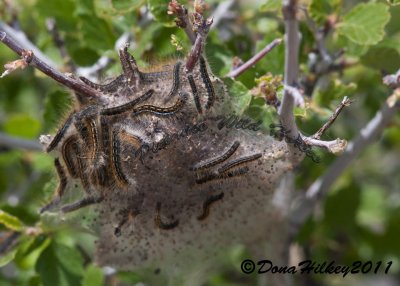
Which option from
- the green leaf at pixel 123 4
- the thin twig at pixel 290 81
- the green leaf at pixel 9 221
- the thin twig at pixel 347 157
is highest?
the green leaf at pixel 123 4

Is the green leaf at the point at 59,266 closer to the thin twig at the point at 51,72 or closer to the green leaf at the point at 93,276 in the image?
the green leaf at the point at 93,276

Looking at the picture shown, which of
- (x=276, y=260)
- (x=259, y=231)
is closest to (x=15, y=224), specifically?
(x=259, y=231)

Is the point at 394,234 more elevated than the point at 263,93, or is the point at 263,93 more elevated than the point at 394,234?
the point at 394,234

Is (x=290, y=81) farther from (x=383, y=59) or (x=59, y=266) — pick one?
(x=59, y=266)

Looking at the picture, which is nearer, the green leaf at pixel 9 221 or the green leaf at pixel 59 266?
the green leaf at pixel 9 221

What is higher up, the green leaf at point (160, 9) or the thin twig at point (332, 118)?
the green leaf at point (160, 9)

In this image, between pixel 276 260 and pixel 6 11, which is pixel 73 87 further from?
pixel 276 260

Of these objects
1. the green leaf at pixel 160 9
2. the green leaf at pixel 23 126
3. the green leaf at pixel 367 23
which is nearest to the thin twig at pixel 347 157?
the green leaf at pixel 367 23

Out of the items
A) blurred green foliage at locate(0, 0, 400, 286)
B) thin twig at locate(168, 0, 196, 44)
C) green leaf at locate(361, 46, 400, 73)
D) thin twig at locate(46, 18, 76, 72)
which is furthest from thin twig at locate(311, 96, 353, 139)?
thin twig at locate(46, 18, 76, 72)
